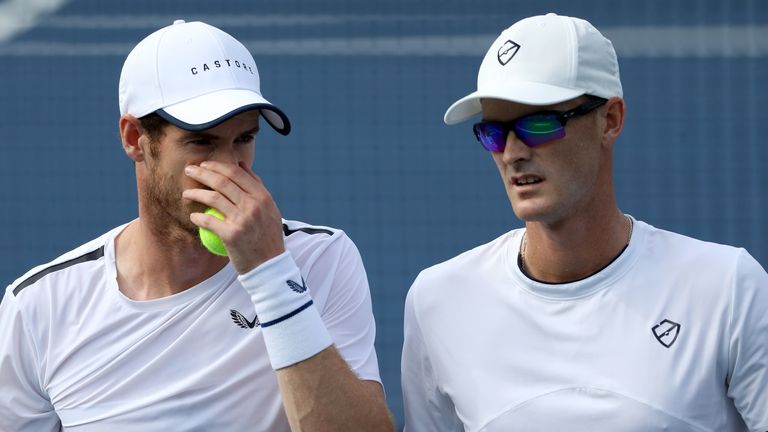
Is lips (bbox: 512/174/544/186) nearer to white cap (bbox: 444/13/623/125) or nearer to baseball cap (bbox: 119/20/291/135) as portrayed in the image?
white cap (bbox: 444/13/623/125)

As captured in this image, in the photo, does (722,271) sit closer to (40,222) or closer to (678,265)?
(678,265)

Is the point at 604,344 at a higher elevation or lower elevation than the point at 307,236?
lower

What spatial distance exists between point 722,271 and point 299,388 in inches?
33.9

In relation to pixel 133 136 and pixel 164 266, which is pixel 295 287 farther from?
pixel 133 136

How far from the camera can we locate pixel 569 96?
2.55 meters

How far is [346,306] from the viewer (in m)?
2.80

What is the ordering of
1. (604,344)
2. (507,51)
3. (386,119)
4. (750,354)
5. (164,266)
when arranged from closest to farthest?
1. (750,354)
2. (604,344)
3. (507,51)
4. (164,266)
5. (386,119)

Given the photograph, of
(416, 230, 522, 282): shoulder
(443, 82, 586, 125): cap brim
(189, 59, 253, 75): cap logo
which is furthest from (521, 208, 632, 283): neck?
(189, 59, 253, 75): cap logo

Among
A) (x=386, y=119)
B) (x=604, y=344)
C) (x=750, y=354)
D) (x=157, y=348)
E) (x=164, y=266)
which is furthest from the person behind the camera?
(x=386, y=119)

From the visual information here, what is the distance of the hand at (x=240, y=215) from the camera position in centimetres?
259

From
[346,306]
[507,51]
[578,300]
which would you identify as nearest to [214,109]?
[346,306]

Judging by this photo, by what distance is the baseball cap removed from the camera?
2.72 m

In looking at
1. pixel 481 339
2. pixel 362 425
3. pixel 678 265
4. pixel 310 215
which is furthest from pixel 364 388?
pixel 310 215

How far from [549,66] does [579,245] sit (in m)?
0.37
